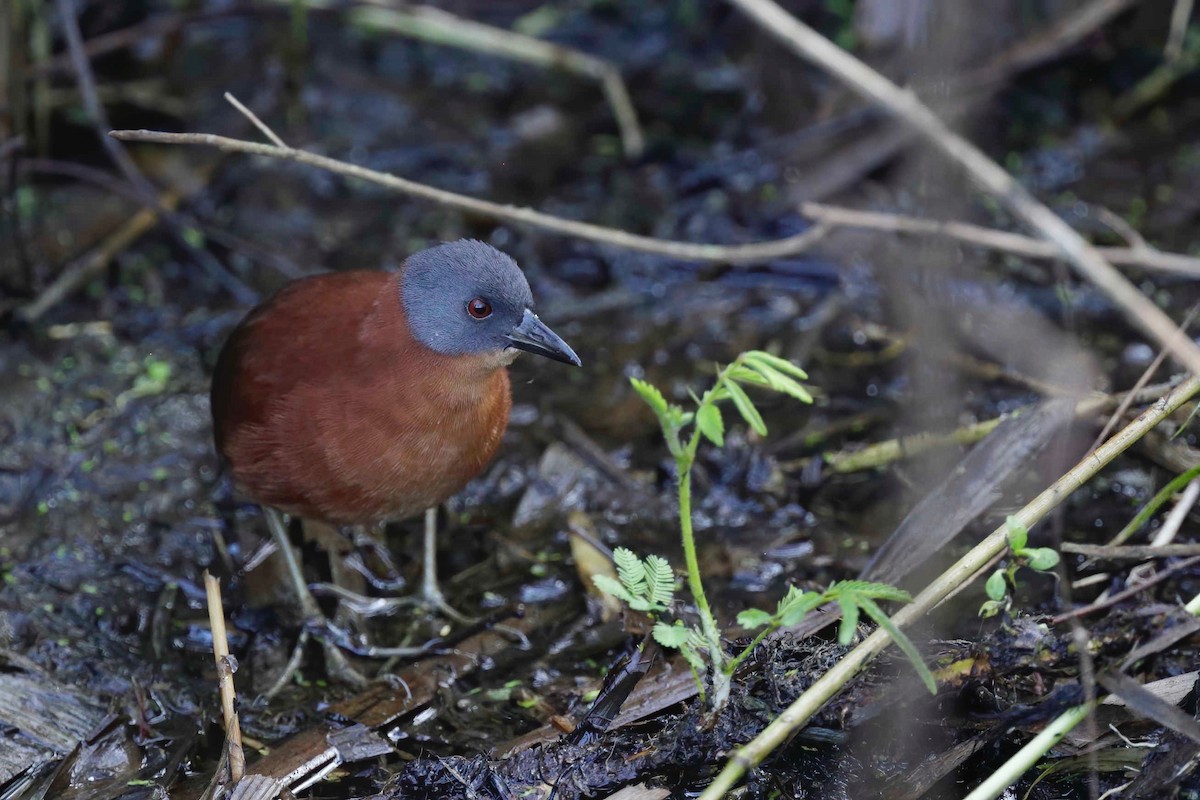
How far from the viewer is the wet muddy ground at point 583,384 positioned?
8.92 ft

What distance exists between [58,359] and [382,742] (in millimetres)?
2301

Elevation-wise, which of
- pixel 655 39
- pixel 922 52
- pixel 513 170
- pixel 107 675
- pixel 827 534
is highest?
pixel 922 52

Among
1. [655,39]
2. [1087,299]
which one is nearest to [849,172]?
[1087,299]

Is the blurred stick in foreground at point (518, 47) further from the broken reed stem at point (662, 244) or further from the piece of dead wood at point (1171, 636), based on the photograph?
the piece of dead wood at point (1171, 636)

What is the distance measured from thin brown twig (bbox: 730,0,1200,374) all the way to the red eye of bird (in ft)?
5.53

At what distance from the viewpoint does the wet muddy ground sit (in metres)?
2.72

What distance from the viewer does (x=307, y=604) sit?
3555 millimetres

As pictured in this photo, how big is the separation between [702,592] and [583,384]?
2.07 metres

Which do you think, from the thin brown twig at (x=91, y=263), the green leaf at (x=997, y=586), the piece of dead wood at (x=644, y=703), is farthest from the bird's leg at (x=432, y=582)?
the thin brown twig at (x=91, y=263)

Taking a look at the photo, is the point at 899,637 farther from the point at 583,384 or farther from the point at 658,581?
the point at 583,384

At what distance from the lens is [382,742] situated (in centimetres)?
304

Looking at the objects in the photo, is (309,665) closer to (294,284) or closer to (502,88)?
(294,284)

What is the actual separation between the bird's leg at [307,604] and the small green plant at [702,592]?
1.04m

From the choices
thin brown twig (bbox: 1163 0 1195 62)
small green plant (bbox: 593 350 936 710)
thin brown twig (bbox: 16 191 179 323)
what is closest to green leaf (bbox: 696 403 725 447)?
small green plant (bbox: 593 350 936 710)
